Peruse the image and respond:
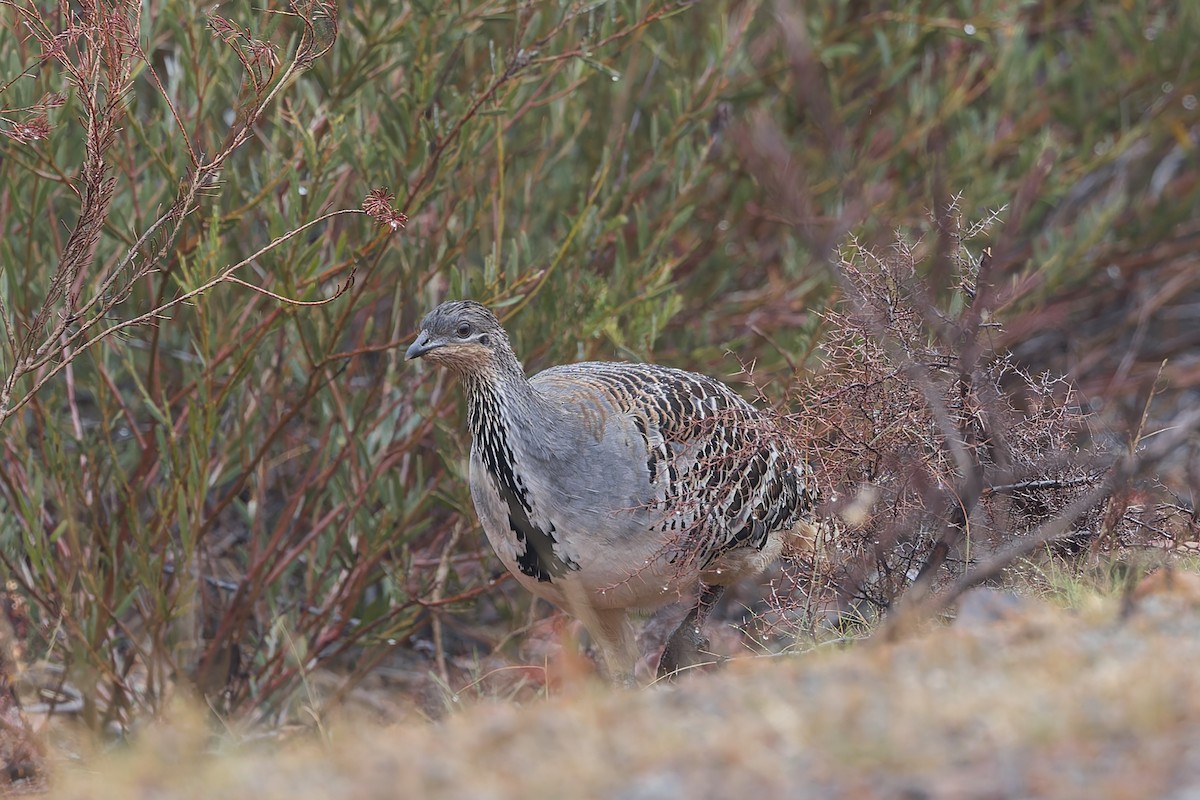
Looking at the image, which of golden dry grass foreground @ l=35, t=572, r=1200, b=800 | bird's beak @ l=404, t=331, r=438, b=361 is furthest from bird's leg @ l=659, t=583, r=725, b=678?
golden dry grass foreground @ l=35, t=572, r=1200, b=800

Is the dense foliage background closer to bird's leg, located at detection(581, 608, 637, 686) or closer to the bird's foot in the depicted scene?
bird's leg, located at detection(581, 608, 637, 686)

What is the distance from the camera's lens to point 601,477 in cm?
503

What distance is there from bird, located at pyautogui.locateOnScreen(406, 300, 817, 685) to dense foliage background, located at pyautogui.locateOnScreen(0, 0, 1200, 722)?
0.44 meters

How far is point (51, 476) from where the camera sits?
18.7 feet

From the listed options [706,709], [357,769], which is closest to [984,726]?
[706,709]

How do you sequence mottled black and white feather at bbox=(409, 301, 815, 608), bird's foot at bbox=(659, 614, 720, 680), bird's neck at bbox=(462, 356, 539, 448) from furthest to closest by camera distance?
bird's foot at bbox=(659, 614, 720, 680), bird's neck at bbox=(462, 356, 539, 448), mottled black and white feather at bbox=(409, 301, 815, 608)

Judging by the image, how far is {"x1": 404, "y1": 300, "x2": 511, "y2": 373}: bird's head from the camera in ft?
16.5

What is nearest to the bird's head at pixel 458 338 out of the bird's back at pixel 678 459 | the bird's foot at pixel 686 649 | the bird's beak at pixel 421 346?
the bird's beak at pixel 421 346

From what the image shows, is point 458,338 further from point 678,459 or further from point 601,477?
point 678,459

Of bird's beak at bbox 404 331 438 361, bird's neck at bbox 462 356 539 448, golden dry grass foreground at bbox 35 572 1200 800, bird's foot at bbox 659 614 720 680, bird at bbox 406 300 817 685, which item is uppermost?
bird's beak at bbox 404 331 438 361

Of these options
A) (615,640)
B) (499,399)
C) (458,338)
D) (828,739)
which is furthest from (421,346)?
(828,739)

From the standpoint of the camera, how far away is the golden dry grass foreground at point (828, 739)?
2449mm

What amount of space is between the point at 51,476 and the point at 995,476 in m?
3.73

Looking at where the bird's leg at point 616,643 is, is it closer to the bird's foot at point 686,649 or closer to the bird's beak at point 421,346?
the bird's foot at point 686,649
